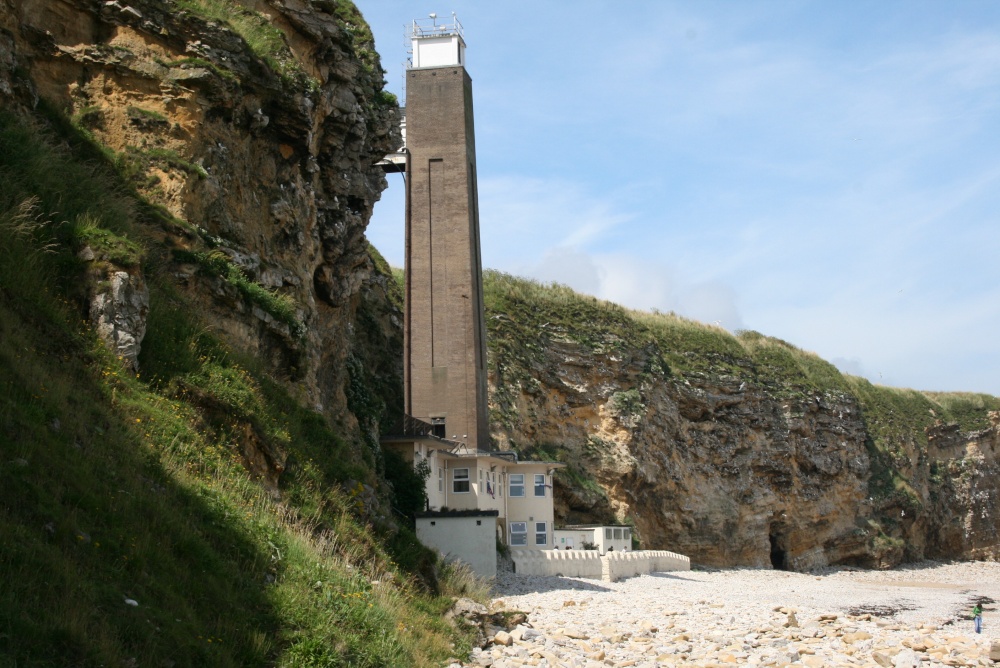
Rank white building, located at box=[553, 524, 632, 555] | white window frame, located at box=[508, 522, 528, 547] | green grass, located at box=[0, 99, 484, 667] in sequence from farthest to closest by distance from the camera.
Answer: white building, located at box=[553, 524, 632, 555] < white window frame, located at box=[508, 522, 528, 547] < green grass, located at box=[0, 99, 484, 667]

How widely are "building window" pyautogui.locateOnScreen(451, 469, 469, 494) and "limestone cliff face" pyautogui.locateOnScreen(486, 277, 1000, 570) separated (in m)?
11.1

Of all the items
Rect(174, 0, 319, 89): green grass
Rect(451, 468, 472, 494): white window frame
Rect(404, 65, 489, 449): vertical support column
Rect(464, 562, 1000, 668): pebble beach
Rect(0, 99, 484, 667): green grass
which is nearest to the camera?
Rect(0, 99, 484, 667): green grass

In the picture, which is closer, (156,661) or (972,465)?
(156,661)

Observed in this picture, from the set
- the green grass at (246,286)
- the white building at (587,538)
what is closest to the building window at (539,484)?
the white building at (587,538)

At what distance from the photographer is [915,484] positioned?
8069 cm

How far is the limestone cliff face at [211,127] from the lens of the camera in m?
20.5

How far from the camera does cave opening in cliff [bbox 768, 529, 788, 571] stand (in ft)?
230

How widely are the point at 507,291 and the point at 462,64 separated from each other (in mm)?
15989

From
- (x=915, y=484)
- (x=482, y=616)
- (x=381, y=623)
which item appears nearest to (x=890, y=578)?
(x=915, y=484)

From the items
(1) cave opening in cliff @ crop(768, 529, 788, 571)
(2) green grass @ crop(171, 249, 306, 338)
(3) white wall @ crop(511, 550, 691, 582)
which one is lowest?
(1) cave opening in cliff @ crop(768, 529, 788, 571)

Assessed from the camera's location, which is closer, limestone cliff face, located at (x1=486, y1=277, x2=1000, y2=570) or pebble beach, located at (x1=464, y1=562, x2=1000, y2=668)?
pebble beach, located at (x1=464, y1=562, x2=1000, y2=668)

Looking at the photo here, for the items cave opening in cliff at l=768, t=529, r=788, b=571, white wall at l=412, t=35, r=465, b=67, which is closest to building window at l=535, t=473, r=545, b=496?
white wall at l=412, t=35, r=465, b=67

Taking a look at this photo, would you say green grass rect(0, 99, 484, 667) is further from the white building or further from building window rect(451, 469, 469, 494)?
the white building

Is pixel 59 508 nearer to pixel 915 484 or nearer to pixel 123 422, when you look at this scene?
pixel 123 422
